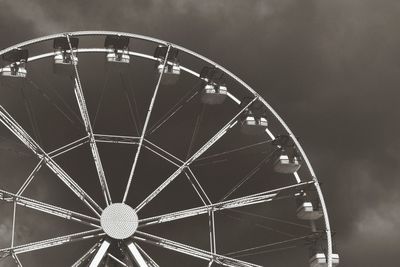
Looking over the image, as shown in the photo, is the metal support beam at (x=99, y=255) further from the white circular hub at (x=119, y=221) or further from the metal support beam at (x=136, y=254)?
the metal support beam at (x=136, y=254)

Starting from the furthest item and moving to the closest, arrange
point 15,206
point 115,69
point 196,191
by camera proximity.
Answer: point 115,69, point 196,191, point 15,206

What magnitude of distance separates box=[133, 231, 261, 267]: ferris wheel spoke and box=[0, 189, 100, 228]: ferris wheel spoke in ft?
4.50

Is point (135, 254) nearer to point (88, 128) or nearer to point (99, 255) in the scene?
point (99, 255)

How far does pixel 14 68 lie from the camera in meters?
24.0

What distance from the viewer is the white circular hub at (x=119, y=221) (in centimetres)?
2233

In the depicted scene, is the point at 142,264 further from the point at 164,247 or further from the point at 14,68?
the point at 14,68

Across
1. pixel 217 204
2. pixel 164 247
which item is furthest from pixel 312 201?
pixel 164 247

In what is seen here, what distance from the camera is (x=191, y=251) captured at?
2347 cm

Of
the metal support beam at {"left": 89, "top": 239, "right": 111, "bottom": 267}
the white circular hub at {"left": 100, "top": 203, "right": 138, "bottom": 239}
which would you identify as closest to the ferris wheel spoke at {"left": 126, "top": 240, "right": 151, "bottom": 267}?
the white circular hub at {"left": 100, "top": 203, "right": 138, "bottom": 239}

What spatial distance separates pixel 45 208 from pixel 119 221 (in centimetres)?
192

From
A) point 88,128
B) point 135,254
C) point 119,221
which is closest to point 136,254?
point 135,254

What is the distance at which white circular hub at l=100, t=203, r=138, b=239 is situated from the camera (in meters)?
22.3

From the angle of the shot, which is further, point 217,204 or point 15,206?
point 217,204

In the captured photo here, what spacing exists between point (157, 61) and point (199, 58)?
63.3 inches
